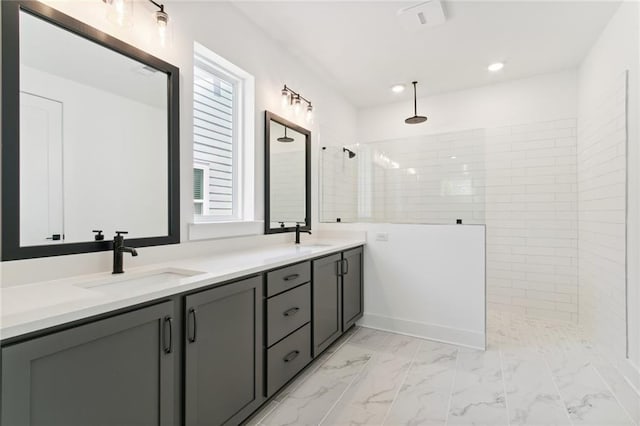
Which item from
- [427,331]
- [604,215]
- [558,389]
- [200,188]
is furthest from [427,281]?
[200,188]

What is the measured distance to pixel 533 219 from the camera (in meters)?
3.48

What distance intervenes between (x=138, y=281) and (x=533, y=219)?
3.81 m

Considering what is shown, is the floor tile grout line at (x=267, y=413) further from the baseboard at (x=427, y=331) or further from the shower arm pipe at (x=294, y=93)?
the shower arm pipe at (x=294, y=93)

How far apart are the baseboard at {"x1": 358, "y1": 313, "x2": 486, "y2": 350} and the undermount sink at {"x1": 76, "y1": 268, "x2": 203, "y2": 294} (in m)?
2.08

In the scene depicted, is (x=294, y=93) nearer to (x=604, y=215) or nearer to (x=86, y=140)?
(x=86, y=140)

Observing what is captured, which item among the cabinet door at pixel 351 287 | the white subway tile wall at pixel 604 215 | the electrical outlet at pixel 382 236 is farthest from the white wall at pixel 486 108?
the cabinet door at pixel 351 287

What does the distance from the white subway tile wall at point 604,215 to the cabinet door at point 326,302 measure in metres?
1.98

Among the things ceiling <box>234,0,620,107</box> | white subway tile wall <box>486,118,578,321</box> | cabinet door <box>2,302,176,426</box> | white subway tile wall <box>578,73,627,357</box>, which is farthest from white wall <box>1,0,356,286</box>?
white subway tile wall <box>578,73,627,357</box>

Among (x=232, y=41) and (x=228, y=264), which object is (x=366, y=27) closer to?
(x=232, y=41)

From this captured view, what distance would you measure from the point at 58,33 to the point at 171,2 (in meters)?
0.70

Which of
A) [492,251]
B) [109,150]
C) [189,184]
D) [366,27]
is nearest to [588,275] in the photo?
[492,251]

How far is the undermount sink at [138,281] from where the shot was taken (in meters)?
1.35

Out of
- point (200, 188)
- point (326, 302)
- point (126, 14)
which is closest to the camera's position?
point (126, 14)

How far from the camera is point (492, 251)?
3.69m
